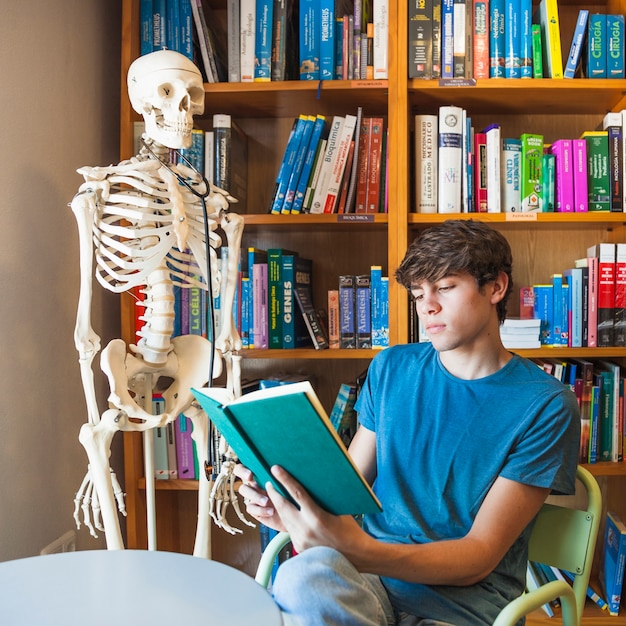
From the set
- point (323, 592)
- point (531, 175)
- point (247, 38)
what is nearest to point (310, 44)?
point (247, 38)

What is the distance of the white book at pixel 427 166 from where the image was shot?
2.13 meters

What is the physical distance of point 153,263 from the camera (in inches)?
64.4

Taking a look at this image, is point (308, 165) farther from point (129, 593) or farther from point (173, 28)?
point (129, 593)

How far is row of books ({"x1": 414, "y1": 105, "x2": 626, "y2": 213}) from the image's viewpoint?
212 centimetres

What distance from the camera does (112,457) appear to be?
224cm

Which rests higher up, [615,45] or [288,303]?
[615,45]

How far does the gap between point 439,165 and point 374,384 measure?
0.90 m

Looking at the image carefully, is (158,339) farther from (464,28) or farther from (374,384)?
(464,28)

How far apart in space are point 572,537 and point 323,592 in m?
0.58

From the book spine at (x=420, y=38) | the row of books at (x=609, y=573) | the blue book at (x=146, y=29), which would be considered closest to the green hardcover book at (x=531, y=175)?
the book spine at (x=420, y=38)

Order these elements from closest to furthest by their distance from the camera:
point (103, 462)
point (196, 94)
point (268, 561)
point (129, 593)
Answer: point (129, 593) → point (268, 561) → point (103, 462) → point (196, 94)

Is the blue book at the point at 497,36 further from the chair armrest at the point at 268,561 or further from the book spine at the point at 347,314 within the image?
the chair armrest at the point at 268,561

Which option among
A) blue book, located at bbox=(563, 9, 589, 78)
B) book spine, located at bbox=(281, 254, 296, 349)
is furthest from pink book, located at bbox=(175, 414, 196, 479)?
blue book, located at bbox=(563, 9, 589, 78)

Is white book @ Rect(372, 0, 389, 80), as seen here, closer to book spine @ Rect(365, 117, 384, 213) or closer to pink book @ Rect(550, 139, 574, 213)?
book spine @ Rect(365, 117, 384, 213)
